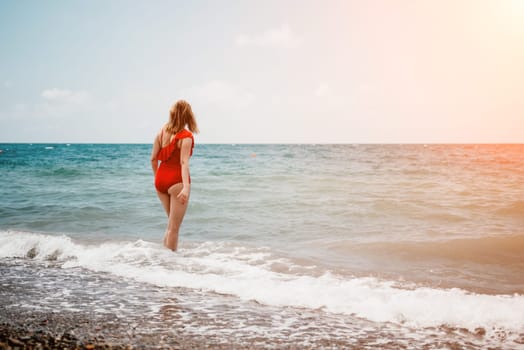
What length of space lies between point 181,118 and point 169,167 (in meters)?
0.72

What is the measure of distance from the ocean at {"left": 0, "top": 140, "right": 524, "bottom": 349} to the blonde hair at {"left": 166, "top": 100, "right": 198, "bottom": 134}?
1902mm

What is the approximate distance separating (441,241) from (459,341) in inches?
176

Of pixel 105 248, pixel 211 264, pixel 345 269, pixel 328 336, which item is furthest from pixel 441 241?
pixel 105 248

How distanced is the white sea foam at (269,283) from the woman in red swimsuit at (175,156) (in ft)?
2.78

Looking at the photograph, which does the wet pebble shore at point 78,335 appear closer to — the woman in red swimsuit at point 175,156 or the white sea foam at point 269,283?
the white sea foam at point 269,283

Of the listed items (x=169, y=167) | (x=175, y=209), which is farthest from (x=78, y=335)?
(x=169, y=167)

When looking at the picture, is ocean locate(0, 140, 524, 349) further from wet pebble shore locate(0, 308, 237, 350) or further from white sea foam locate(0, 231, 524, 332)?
wet pebble shore locate(0, 308, 237, 350)

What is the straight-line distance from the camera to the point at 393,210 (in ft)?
34.1

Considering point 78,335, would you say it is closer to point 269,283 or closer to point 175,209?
point 269,283

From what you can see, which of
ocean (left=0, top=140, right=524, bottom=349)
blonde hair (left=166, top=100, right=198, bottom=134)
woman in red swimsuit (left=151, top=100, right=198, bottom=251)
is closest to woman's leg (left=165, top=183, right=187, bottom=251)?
woman in red swimsuit (left=151, top=100, right=198, bottom=251)

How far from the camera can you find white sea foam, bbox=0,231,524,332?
352cm

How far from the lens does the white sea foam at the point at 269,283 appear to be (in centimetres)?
352

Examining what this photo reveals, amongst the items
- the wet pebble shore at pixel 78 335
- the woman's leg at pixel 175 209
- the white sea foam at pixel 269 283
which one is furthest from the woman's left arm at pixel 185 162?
the wet pebble shore at pixel 78 335

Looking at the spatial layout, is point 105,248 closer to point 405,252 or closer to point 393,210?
point 405,252
